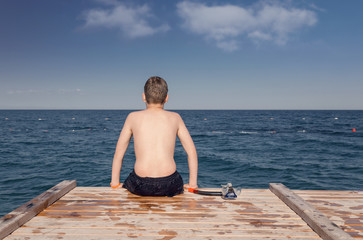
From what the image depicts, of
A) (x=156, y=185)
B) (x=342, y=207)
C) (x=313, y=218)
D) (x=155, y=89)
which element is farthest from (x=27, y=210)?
(x=342, y=207)

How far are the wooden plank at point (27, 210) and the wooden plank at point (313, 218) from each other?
138 inches

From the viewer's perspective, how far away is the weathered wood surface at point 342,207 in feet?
10.7

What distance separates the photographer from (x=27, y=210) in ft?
10.6

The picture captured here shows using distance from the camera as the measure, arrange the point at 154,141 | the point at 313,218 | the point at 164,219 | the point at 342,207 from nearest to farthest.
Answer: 1. the point at 313,218
2. the point at 164,219
3. the point at 154,141
4. the point at 342,207

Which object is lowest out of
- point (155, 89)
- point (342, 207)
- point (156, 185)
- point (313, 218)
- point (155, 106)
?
point (342, 207)

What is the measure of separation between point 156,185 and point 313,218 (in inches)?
85.0

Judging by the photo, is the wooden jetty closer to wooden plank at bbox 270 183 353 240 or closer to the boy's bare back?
wooden plank at bbox 270 183 353 240

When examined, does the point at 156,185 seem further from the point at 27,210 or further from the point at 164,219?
the point at 27,210

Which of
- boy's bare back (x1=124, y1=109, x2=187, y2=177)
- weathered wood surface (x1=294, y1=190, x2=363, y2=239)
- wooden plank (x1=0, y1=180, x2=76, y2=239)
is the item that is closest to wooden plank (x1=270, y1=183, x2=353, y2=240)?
weathered wood surface (x1=294, y1=190, x2=363, y2=239)

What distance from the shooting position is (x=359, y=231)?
3100 mm

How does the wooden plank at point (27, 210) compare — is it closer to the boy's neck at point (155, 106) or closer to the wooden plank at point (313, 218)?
the boy's neck at point (155, 106)

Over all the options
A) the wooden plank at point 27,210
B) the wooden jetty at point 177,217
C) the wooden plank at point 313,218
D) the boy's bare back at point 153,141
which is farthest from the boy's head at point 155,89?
the wooden plank at point 313,218

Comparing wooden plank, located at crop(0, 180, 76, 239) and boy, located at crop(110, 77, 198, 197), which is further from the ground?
boy, located at crop(110, 77, 198, 197)

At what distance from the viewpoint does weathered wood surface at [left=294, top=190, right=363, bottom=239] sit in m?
3.25
